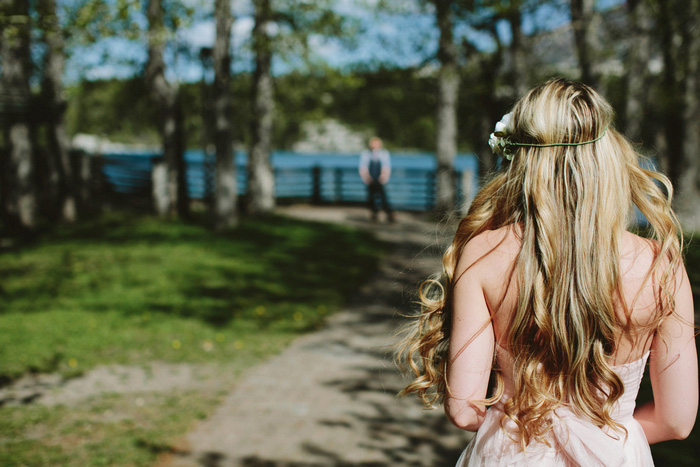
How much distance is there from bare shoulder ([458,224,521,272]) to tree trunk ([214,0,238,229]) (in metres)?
11.2

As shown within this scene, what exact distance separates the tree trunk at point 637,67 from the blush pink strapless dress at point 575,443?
9.48 meters

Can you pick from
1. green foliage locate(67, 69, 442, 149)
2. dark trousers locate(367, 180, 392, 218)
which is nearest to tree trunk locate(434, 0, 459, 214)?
dark trousers locate(367, 180, 392, 218)

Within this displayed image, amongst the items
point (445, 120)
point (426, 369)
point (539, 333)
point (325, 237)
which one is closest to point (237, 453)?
point (426, 369)

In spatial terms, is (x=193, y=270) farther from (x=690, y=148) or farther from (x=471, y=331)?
(x=690, y=148)

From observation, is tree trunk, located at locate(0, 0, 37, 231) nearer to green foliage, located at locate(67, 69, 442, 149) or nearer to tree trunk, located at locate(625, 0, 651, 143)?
green foliage, located at locate(67, 69, 442, 149)

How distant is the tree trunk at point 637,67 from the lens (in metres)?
10.1

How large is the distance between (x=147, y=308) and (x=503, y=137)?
263 inches

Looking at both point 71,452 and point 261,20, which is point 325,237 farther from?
point 71,452

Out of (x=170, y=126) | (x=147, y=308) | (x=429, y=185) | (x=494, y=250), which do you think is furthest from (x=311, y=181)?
(x=494, y=250)

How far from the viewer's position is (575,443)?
1770mm

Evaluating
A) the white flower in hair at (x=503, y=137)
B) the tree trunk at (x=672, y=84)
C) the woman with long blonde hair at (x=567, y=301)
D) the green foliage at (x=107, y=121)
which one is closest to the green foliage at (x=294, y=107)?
the green foliage at (x=107, y=121)

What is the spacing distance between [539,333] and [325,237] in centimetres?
1094

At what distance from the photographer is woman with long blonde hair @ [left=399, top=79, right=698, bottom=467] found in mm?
1614

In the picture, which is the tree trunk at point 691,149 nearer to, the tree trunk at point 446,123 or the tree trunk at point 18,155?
the tree trunk at point 446,123
